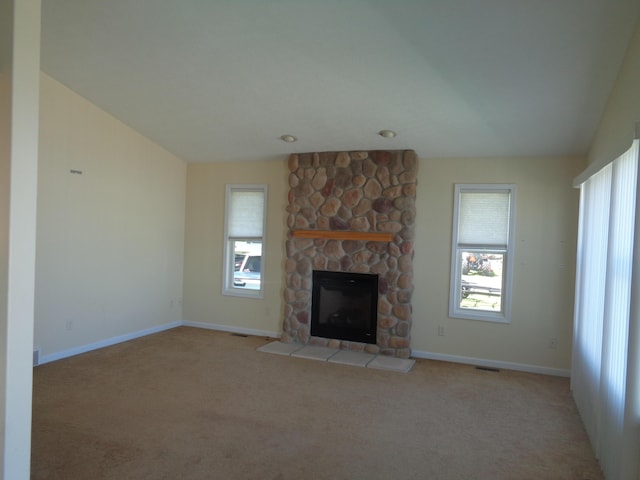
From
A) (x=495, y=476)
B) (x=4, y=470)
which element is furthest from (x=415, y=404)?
(x=4, y=470)

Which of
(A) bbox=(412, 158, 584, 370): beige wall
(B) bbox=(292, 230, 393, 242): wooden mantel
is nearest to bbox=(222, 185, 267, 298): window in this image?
(B) bbox=(292, 230, 393, 242): wooden mantel

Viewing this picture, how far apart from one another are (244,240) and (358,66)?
3.49m

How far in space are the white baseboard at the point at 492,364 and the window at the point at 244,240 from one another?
2414 millimetres

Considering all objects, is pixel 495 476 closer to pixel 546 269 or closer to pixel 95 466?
pixel 95 466

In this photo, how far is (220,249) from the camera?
6.67 m

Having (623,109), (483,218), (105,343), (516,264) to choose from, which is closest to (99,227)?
(105,343)

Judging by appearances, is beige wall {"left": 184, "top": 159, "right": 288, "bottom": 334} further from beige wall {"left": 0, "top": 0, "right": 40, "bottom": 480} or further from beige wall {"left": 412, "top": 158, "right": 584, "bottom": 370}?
beige wall {"left": 0, "top": 0, "right": 40, "bottom": 480}

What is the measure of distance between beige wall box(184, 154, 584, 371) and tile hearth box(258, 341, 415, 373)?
45cm

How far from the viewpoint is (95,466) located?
9.25 ft

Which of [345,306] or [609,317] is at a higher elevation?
[609,317]

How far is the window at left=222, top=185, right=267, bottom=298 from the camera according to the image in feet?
21.2

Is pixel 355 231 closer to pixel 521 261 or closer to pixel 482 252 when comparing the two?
pixel 482 252

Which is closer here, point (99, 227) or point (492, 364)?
point (492, 364)

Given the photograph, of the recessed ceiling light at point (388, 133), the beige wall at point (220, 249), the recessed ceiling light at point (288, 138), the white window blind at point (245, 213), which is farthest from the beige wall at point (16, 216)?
the white window blind at point (245, 213)
